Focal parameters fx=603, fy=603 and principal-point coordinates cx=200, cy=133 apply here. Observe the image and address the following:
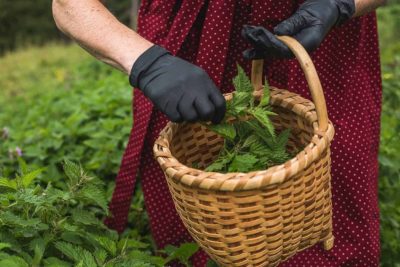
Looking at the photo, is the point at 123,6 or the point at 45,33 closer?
the point at 123,6

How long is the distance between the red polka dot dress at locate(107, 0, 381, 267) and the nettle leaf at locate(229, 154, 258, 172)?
48 cm

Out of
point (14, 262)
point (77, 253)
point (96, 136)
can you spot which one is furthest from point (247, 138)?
point (96, 136)

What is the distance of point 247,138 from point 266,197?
237 mm

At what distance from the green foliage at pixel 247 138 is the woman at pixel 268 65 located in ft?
0.48

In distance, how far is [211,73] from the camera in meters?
1.92

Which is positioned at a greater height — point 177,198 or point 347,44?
point 347,44

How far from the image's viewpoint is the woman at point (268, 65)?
169 cm

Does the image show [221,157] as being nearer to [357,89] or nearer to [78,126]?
[357,89]

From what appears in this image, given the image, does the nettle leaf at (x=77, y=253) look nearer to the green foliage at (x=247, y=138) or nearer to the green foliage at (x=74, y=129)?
the green foliage at (x=247, y=138)

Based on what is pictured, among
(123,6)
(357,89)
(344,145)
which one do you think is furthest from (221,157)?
(123,6)

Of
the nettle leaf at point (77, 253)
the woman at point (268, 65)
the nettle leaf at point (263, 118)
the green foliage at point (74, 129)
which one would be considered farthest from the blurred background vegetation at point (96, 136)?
the nettle leaf at point (263, 118)

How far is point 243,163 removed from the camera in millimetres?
1497

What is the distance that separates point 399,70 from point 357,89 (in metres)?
2.47

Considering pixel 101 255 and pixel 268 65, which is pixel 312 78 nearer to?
pixel 268 65
